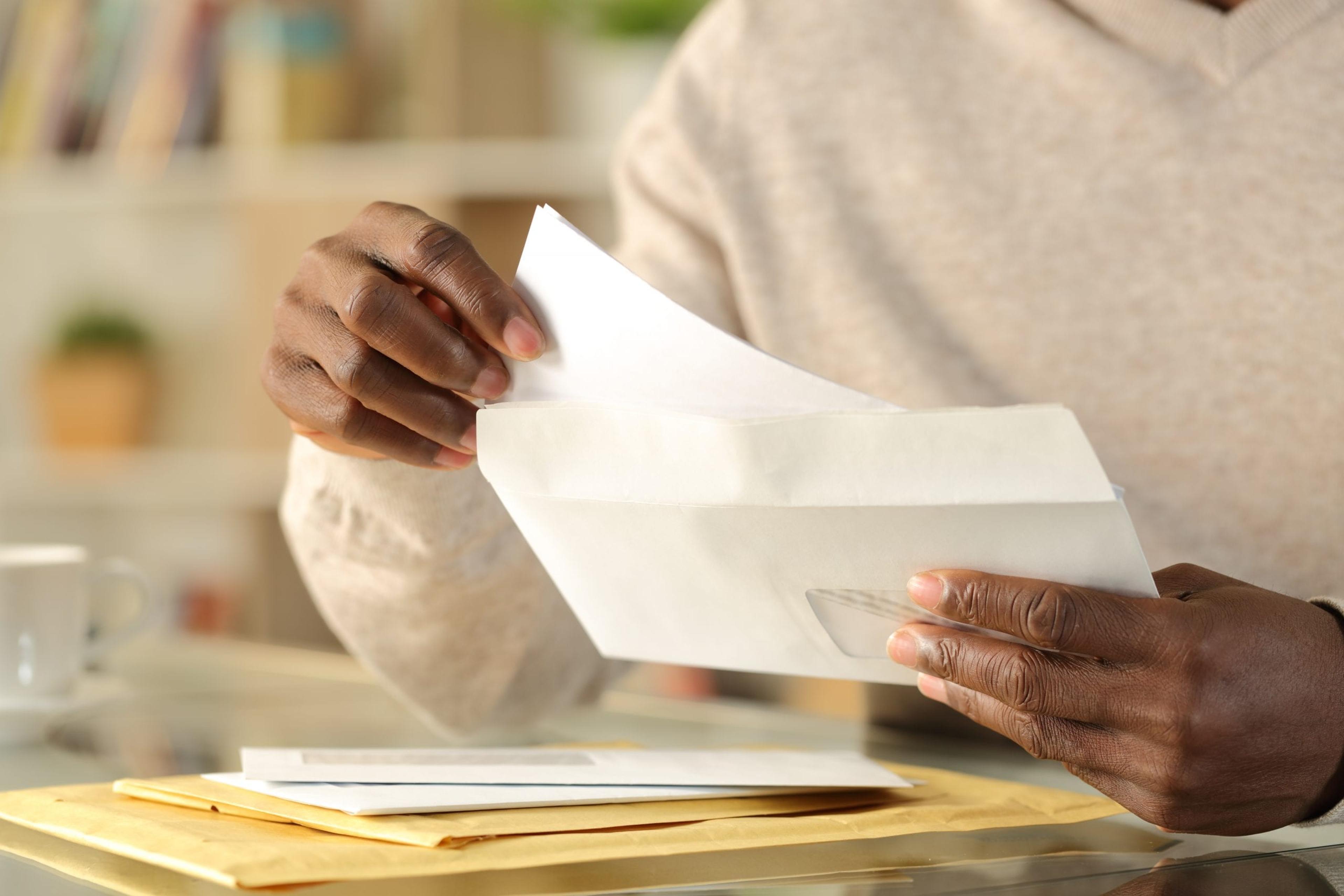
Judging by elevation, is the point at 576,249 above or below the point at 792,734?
above

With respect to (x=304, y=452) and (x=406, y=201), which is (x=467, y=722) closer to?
(x=304, y=452)

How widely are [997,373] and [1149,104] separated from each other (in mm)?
201

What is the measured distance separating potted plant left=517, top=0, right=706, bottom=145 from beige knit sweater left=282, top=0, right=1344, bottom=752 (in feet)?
2.90

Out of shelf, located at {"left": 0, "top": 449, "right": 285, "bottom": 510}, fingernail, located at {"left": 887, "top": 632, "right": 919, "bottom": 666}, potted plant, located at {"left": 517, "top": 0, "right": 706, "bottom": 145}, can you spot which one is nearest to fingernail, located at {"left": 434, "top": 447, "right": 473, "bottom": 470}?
fingernail, located at {"left": 887, "top": 632, "right": 919, "bottom": 666}


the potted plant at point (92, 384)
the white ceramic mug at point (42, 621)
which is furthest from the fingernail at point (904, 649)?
the potted plant at point (92, 384)

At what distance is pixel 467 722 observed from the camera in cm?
74

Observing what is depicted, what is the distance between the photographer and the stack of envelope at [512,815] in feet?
1.23

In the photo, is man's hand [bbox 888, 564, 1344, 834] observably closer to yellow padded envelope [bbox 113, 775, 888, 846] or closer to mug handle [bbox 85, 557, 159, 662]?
yellow padded envelope [bbox 113, 775, 888, 846]

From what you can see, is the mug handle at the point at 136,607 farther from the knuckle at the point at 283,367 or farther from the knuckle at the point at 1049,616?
the knuckle at the point at 1049,616

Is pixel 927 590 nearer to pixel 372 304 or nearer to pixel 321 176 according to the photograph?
pixel 372 304

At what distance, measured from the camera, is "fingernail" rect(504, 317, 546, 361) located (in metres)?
0.49

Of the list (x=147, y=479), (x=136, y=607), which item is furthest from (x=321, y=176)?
(x=136, y=607)

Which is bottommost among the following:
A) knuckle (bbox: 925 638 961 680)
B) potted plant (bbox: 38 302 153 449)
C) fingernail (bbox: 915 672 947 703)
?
fingernail (bbox: 915 672 947 703)

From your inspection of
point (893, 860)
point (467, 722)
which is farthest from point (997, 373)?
point (893, 860)
